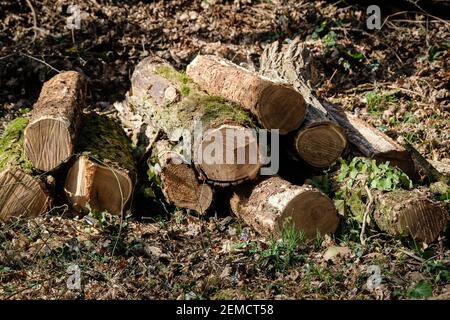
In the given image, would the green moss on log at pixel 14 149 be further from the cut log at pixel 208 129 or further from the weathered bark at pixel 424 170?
the weathered bark at pixel 424 170

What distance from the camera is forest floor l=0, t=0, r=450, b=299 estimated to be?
450cm

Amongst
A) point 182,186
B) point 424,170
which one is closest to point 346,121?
point 424,170

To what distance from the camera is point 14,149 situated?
570 cm

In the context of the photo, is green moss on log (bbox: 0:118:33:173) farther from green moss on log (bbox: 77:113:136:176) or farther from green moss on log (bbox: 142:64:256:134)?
green moss on log (bbox: 142:64:256:134)

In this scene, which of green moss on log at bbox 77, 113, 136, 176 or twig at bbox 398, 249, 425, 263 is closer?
twig at bbox 398, 249, 425, 263

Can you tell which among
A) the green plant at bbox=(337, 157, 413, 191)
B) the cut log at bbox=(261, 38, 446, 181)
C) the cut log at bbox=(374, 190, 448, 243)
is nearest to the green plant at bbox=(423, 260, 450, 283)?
the cut log at bbox=(374, 190, 448, 243)

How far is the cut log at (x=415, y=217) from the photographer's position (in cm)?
495

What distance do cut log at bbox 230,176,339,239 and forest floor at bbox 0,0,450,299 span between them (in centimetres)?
13

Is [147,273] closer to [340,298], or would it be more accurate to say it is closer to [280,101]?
[340,298]

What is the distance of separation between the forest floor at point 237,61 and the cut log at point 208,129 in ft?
1.66

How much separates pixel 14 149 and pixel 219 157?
175 centimetres

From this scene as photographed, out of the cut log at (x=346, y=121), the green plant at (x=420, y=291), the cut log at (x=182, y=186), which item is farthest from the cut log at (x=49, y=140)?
the green plant at (x=420, y=291)

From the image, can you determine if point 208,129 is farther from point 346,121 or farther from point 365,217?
point 346,121
